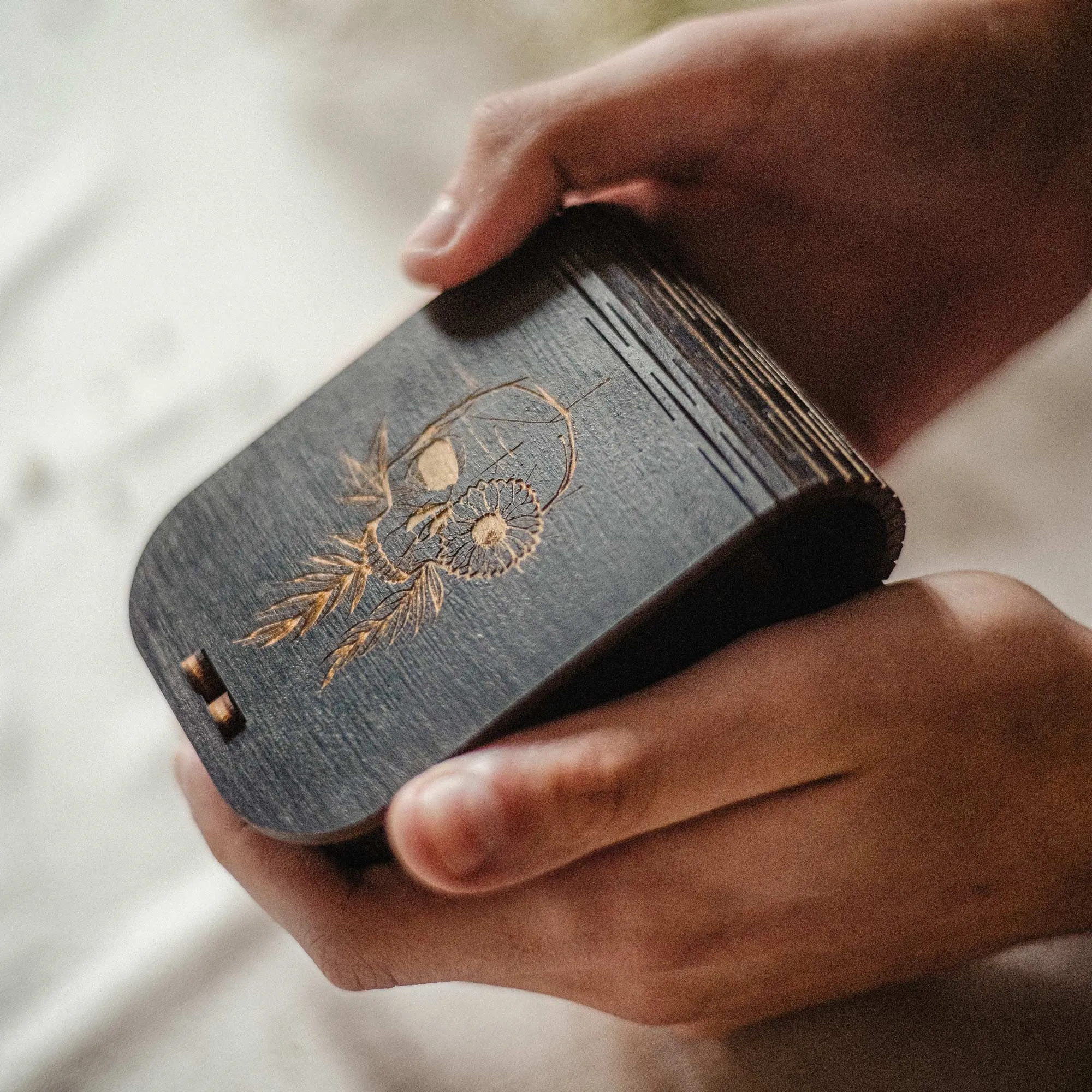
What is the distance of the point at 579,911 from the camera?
2.16 feet

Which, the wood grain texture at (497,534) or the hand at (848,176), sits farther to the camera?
the hand at (848,176)

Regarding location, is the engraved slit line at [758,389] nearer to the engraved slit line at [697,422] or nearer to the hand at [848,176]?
the engraved slit line at [697,422]

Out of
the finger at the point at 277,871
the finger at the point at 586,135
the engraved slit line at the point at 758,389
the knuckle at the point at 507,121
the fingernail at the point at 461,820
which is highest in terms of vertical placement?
the knuckle at the point at 507,121

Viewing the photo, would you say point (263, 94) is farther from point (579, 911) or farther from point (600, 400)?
point (579, 911)

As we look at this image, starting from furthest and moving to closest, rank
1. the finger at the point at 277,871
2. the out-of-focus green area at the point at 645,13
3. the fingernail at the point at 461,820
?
the out-of-focus green area at the point at 645,13
the finger at the point at 277,871
the fingernail at the point at 461,820

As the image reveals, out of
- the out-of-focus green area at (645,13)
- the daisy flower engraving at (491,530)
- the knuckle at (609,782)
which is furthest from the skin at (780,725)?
the out-of-focus green area at (645,13)

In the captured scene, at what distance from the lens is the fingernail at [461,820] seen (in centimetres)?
51

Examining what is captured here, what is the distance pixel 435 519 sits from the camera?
0.64 metres

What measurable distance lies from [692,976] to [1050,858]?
27 centimetres

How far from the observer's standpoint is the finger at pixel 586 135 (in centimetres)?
74

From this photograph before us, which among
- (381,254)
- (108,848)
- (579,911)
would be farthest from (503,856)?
(381,254)

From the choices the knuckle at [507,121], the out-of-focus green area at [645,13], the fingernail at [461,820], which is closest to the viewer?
the fingernail at [461,820]

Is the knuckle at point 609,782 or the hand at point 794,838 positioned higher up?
the knuckle at point 609,782

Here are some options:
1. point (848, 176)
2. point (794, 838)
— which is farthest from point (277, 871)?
point (848, 176)
